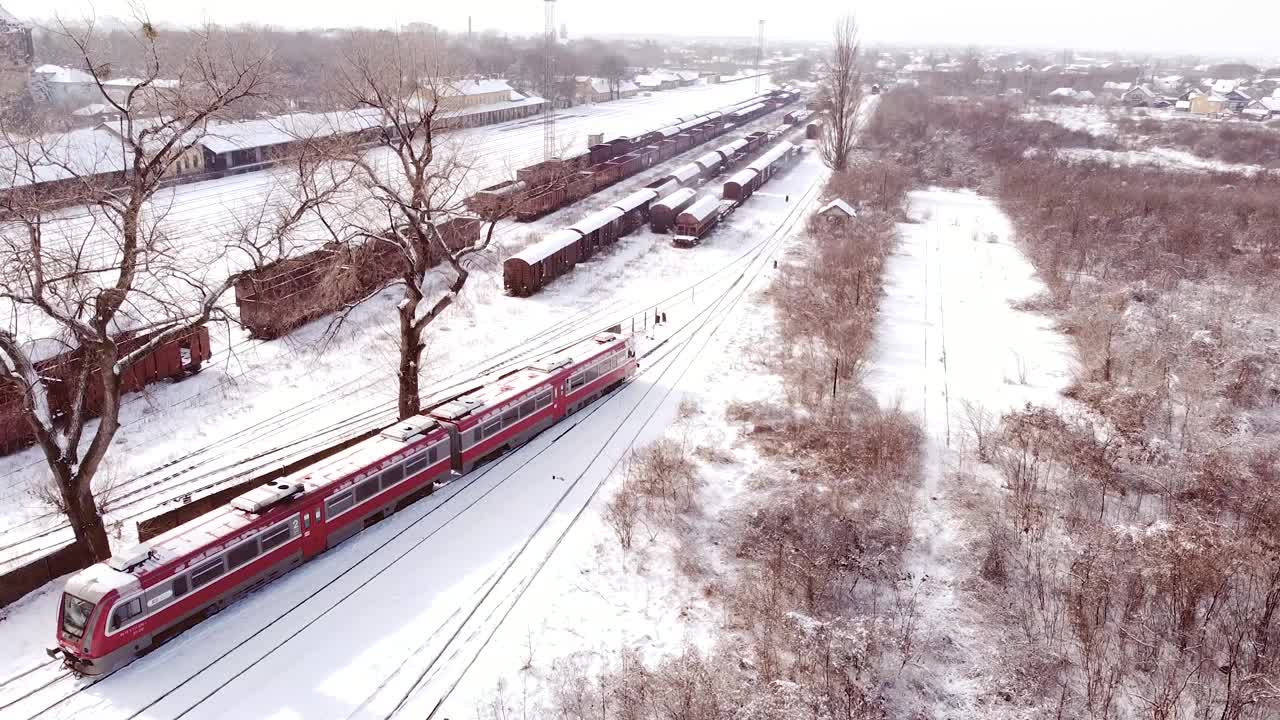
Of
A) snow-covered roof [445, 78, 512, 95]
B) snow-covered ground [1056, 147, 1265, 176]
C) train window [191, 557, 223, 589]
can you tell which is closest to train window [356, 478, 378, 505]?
train window [191, 557, 223, 589]

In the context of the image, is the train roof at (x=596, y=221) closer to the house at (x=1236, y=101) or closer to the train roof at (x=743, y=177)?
the train roof at (x=743, y=177)

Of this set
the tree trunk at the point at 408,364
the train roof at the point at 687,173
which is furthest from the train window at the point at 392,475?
the train roof at the point at 687,173

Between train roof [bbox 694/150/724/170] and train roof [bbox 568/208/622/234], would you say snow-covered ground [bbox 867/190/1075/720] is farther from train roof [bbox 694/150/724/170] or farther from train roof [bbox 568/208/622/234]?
train roof [bbox 694/150/724/170]

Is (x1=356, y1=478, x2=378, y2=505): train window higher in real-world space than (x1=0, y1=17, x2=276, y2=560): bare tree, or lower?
lower

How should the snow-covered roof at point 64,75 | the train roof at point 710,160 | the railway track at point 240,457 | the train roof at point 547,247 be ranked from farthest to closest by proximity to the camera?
1. the snow-covered roof at point 64,75
2. the train roof at point 710,160
3. the train roof at point 547,247
4. the railway track at point 240,457

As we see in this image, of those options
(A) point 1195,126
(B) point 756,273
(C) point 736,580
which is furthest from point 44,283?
(A) point 1195,126
